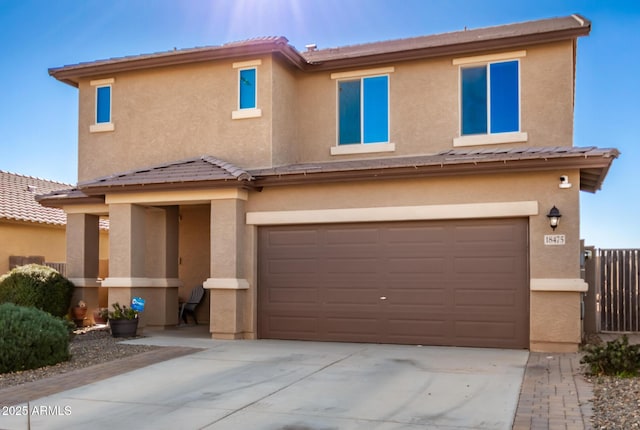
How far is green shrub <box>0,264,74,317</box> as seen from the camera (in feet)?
53.4

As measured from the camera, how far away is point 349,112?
16.3 metres

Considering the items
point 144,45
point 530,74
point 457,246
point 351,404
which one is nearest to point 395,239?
point 457,246

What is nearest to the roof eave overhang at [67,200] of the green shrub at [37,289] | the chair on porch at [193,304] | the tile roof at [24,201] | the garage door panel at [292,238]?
the green shrub at [37,289]

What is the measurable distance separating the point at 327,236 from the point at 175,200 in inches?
134

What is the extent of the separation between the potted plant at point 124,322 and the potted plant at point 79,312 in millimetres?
3077

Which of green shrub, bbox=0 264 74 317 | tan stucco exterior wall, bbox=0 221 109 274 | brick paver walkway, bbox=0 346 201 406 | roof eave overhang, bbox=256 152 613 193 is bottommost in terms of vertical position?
brick paver walkway, bbox=0 346 201 406

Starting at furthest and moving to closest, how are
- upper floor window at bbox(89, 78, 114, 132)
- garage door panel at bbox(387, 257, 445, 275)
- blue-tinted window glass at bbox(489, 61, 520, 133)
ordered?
upper floor window at bbox(89, 78, 114, 132)
blue-tinted window glass at bbox(489, 61, 520, 133)
garage door panel at bbox(387, 257, 445, 275)

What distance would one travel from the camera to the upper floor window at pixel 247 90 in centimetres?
1563

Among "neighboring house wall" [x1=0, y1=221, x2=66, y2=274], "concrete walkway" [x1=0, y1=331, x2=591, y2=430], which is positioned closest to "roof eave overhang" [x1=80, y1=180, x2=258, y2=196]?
"concrete walkway" [x1=0, y1=331, x2=591, y2=430]

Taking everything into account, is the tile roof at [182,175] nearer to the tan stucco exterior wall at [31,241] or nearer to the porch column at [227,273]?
the porch column at [227,273]

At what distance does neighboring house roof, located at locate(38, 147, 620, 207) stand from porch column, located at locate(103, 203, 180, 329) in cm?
84

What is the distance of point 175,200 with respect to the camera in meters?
14.9

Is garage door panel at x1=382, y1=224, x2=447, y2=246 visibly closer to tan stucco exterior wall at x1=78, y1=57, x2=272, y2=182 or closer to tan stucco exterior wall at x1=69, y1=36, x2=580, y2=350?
tan stucco exterior wall at x1=69, y1=36, x2=580, y2=350

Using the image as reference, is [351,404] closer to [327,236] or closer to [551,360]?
[551,360]
